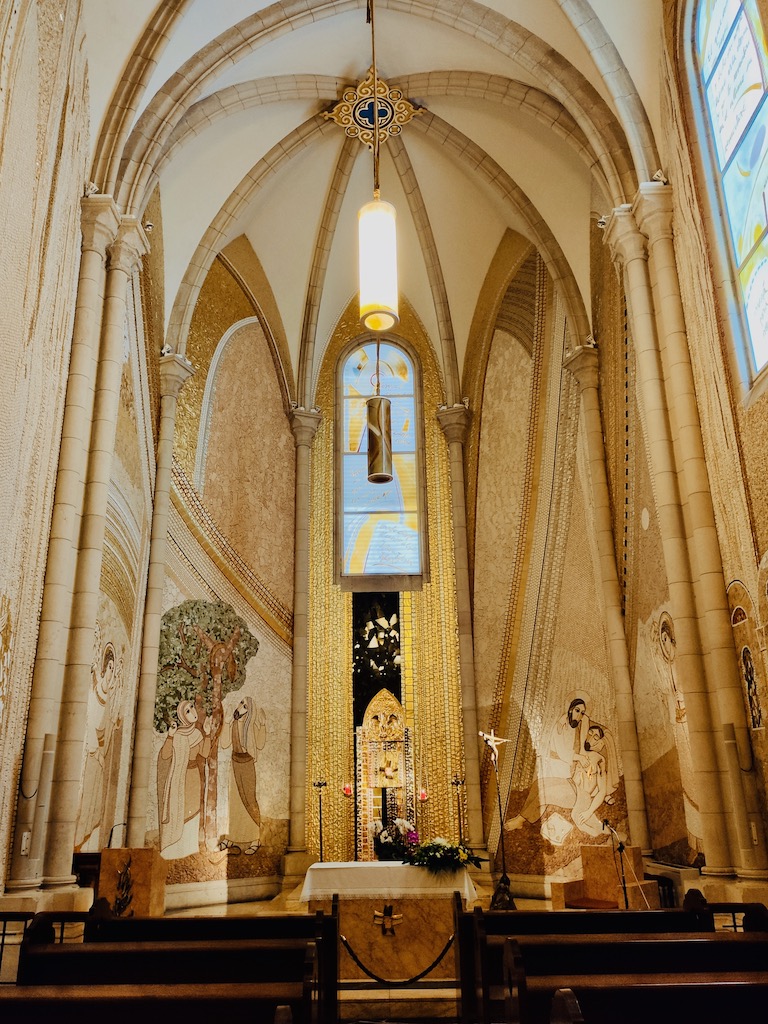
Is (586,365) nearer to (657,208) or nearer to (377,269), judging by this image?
(657,208)

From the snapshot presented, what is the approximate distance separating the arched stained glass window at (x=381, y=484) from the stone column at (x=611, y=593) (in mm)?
3839

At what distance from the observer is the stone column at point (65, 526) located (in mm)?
7051

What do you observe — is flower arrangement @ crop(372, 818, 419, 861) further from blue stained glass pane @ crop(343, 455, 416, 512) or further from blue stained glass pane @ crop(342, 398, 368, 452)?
blue stained glass pane @ crop(342, 398, 368, 452)

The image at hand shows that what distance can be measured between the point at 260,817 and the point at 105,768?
331cm

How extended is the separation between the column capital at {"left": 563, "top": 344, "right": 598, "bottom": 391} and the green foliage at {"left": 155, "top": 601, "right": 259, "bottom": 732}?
5.83 metres

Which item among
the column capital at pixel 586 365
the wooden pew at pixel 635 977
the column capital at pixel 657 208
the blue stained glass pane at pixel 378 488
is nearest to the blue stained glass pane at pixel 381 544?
the blue stained glass pane at pixel 378 488

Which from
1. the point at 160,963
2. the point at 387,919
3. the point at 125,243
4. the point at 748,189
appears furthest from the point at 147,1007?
the point at 125,243

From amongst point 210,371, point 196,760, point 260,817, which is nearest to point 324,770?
point 260,817

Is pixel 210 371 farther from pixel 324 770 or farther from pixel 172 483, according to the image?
pixel 324 770

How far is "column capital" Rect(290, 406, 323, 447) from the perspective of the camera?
47.8 ft

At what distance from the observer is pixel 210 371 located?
13.0m

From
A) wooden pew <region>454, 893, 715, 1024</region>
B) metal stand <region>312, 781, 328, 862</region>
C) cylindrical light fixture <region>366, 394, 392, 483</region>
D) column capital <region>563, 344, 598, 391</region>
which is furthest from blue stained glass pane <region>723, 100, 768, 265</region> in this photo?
metal stand <region>312, 781, 328, 862</region>

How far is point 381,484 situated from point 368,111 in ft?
18.6

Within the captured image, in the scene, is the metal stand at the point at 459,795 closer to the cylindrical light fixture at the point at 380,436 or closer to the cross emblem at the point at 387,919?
the cross emblem at the point at 387,919
